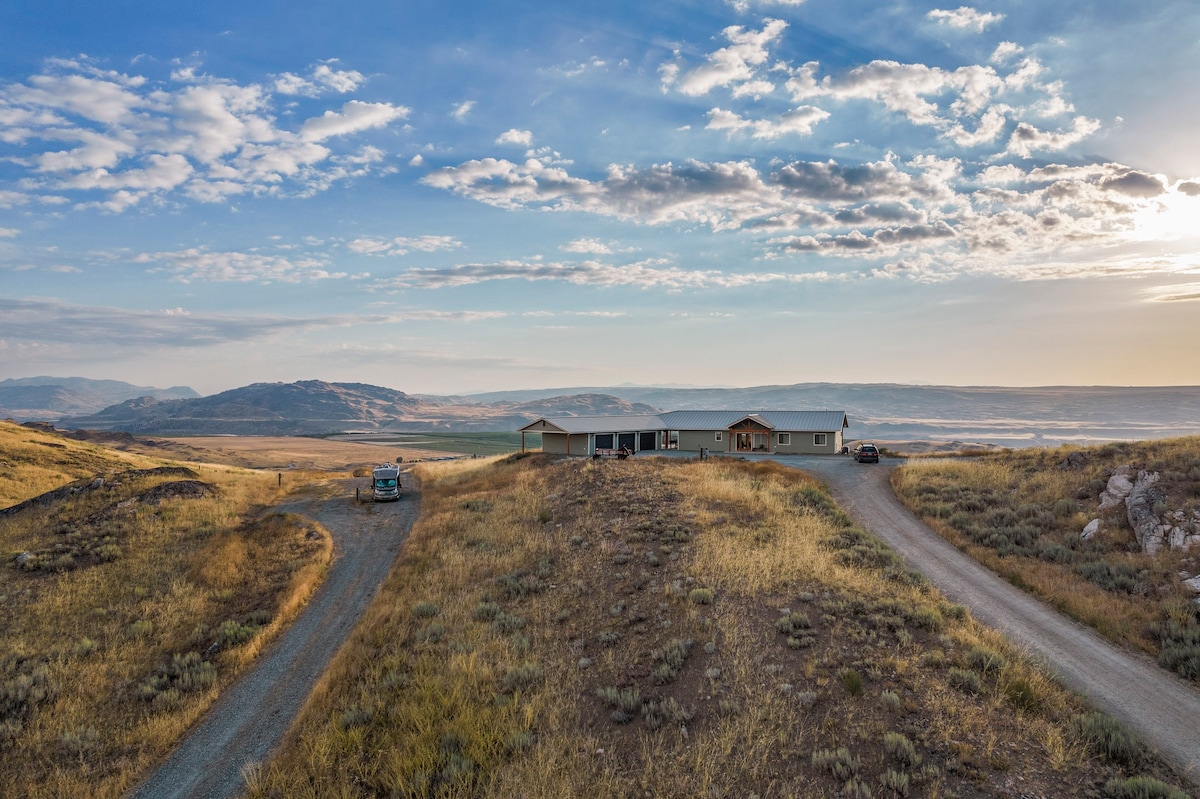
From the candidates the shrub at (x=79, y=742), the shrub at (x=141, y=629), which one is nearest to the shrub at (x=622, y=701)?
the shrub at (x=79, y=742)

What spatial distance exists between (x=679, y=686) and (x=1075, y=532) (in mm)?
21457

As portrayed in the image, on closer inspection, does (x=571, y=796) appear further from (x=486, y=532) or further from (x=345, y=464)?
(x=345, y=464)

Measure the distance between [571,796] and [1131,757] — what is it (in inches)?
422

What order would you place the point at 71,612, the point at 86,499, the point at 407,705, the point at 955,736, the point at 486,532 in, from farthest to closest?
the point at 86,499 < the point at 486,532 < the point at 71,612 < the point at 407,705 < the point at 955,736

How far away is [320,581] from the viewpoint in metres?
24.5

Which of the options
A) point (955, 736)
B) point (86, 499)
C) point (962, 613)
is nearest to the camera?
point (955, 736)

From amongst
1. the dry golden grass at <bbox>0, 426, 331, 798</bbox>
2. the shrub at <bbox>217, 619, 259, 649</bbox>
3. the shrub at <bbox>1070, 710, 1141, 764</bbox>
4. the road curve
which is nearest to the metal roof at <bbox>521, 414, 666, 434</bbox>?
the dry golden grass at <bbox>0, 426, 331, 798</bbox>

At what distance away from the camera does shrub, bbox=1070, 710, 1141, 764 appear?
10719mm

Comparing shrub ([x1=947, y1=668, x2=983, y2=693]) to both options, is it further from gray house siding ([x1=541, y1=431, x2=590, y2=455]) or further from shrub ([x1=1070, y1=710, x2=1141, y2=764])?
gray house siding ([x1=541, y1=431, x2=590, y2=455])

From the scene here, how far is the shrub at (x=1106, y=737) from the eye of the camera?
10.7m

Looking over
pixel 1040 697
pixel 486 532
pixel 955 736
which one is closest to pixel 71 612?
pixel 486 532

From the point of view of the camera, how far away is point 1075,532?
78.7 feet

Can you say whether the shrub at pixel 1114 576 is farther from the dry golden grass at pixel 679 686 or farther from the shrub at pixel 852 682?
the shrub at pixel 852 682

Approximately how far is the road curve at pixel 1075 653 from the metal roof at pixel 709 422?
1227 inches
